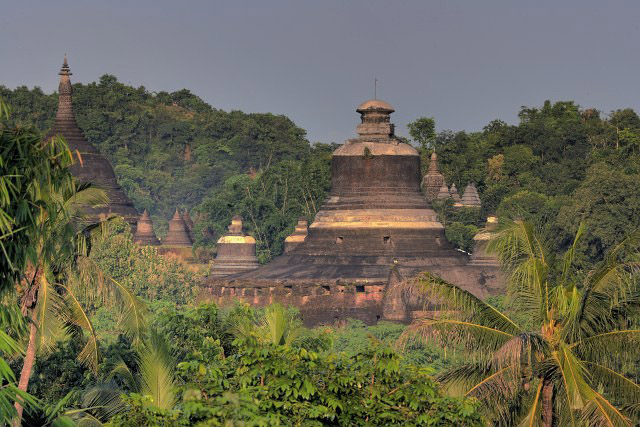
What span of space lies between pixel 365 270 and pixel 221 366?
46106mm

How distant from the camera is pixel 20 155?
24.2 metres

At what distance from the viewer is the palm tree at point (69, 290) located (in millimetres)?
29969

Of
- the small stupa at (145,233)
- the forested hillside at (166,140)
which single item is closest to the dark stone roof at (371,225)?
the small stupa at (145,233)

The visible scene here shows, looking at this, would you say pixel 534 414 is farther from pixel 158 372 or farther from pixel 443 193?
pixel 443 193

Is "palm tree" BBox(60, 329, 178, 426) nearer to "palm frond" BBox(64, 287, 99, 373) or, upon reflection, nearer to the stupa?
"palm frond" BBox(64, 287, 99, 373)

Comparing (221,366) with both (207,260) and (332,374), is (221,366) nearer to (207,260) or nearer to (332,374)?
(332,374)

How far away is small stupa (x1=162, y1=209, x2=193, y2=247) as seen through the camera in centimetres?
10925

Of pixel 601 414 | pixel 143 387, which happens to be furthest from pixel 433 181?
pixel 601 414

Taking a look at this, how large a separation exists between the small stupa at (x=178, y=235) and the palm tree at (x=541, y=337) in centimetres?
7769

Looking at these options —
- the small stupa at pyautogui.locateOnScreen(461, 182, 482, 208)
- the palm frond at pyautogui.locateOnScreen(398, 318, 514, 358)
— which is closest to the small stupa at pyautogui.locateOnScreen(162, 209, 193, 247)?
the small stupa at pyautogui.locateOnScreen(461, 182, 482, 208)

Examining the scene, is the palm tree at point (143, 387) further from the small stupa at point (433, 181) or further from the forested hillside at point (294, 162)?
the small stupa at point (433, 181)

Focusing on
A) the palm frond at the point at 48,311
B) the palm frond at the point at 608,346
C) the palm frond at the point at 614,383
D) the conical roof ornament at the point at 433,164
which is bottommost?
the palm frond at the point at 614,383

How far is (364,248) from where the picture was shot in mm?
75500

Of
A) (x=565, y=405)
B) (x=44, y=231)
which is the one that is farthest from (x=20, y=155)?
(x=565, y=405)
